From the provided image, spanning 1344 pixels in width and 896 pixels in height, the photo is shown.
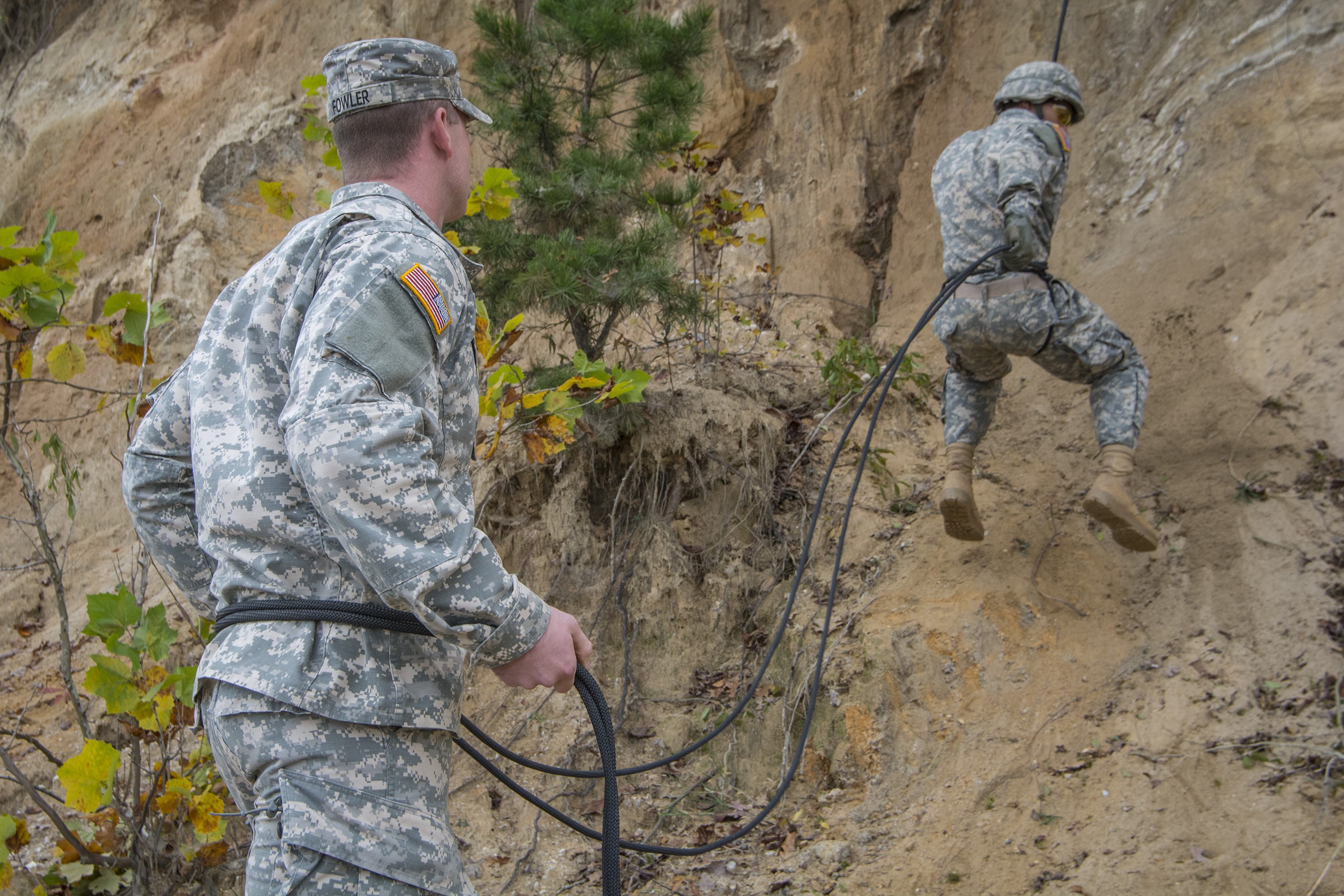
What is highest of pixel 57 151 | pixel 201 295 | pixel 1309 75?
pixel 57 151

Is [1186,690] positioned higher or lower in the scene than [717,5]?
lower

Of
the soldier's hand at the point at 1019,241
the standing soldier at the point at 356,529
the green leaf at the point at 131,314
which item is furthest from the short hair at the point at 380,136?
the soldier's hand at the point at 1019,241

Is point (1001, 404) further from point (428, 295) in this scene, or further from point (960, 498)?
point (428, 295)

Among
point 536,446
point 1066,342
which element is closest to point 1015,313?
point 1066,342

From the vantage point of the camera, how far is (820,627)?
4.18 metres

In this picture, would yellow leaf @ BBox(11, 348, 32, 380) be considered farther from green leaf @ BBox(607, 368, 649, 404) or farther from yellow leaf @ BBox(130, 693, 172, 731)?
green leaf @ BBox(607, 368, 649, 404)

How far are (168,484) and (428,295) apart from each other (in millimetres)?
715

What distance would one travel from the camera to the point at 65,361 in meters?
2.73

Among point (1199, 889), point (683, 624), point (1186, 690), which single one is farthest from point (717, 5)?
point (1199, 889)

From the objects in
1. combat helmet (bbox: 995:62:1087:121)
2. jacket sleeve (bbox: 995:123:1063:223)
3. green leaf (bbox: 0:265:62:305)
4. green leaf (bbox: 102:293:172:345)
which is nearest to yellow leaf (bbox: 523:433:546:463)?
green leaf (bbox: 102:293:172:345)

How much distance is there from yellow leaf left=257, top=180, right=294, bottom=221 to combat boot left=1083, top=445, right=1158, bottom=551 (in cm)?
297

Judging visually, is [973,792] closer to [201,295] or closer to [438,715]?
[438,715]

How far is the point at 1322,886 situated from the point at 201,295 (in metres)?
6.35

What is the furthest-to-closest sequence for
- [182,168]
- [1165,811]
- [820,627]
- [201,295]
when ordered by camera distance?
[182,168] → [201,295] → [820,627] → [1165,811]
